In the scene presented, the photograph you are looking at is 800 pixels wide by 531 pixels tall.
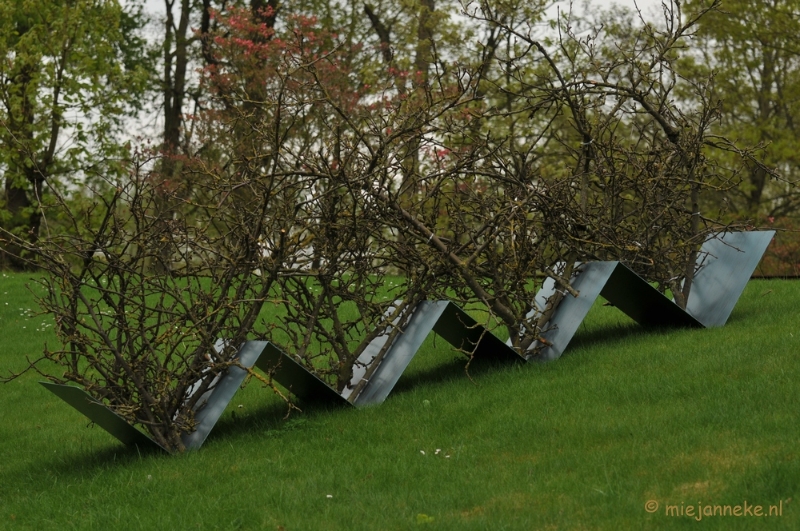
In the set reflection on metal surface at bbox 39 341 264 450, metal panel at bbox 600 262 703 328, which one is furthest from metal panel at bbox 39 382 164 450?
metal panel at bbox 600 262 703 328

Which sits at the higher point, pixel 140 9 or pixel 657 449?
pixel 140 9

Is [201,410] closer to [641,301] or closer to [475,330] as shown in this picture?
[475,330]

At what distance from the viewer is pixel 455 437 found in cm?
582

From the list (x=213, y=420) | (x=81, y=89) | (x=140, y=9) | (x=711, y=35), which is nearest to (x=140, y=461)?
(x=213, y=420)

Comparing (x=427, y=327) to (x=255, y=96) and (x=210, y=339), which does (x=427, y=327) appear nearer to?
(x=210, y=339)

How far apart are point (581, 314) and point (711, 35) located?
19260 millimetres

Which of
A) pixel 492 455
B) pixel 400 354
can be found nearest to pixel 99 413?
pixel 400 354

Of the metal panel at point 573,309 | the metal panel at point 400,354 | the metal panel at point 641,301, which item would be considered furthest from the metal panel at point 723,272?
the metal panel at point 400,354

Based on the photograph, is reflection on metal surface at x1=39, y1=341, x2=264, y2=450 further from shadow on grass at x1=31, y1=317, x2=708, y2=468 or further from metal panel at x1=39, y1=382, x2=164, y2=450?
shadow on grass at x1=31, y1=317, x2=708, y2=468

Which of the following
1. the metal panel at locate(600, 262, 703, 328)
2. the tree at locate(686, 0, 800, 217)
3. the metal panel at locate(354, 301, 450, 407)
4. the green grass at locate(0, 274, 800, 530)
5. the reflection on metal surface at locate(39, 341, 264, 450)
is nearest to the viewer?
the green grass at locate(0, 274, 800, 530)

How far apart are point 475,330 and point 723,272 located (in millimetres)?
2289

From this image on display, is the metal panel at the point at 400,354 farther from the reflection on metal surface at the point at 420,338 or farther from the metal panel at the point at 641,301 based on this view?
the metal panel at the point at 641,301

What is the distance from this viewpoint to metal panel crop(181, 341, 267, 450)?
635 cm

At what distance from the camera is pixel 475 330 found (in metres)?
7.39
